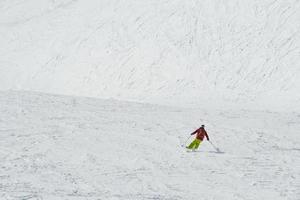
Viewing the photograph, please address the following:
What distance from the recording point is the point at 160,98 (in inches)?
1241

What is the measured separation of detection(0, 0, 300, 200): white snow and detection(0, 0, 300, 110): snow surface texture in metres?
0.10

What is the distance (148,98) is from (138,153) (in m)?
13.9

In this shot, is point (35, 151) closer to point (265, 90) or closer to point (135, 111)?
point (135, 111)

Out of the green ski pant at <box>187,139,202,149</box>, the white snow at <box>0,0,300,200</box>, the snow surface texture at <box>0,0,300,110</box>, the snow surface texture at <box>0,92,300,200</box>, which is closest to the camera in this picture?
the snow surface texture at <box>0,92,300,200</box>

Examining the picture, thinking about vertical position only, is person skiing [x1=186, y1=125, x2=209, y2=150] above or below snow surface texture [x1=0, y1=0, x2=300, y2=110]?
below

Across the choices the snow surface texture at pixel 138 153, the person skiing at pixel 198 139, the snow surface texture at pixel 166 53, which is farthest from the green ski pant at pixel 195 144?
the snow surface texture at pixel 166 53

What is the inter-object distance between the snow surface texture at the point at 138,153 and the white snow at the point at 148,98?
5 centimetres

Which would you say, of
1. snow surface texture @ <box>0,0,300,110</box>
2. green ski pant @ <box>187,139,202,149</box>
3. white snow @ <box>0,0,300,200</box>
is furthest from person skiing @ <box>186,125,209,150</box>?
snow surface texture @ <box>0,0,300,110</box>

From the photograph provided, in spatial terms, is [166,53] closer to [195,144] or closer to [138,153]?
[195,144]

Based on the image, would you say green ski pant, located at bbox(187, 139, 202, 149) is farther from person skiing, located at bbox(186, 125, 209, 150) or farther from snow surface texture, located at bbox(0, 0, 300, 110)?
snow surface texture, located at bbox(0, 0, 300, 110)

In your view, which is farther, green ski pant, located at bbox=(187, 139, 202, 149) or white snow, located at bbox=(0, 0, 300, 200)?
green ski pant, located at bbox=(187, 139, 202, 149)

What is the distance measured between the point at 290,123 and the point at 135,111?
24.3 feet

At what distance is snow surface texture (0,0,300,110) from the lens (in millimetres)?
32094

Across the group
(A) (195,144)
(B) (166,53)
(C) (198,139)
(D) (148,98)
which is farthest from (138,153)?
(B) (166,53)
